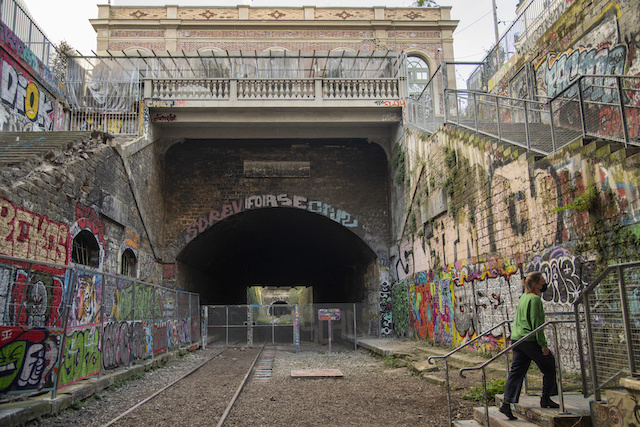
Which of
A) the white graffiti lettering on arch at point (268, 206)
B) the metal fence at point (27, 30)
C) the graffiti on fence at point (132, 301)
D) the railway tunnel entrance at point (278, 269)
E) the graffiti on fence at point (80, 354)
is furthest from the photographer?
the railway tunnel entrance at point (278, 269)

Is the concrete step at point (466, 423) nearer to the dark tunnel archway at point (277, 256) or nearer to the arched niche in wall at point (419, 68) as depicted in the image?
the dark tunnel archway at point (277, 256)

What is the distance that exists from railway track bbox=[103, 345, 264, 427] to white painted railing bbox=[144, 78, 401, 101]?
31.4ft

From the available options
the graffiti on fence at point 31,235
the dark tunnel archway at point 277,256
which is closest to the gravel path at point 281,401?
the graffiti on fence at point 31,235

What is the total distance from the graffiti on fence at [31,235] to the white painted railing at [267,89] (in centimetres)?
817

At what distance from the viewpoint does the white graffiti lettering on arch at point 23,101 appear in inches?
502

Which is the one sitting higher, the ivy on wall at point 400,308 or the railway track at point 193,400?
the ivy on wall at point 400,308

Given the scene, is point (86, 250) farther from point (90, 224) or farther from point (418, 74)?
point (418, 74)

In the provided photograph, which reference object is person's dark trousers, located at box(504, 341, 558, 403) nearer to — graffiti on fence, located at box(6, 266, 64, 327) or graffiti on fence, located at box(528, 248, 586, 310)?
graffiti on fence, located at box(528, 248, 586, 310)

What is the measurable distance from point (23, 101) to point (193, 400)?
406 inches

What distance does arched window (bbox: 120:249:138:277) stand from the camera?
50.6ft

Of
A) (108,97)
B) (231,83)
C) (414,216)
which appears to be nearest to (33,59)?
(108,97)

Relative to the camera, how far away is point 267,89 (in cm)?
1794

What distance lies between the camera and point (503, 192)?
9.98m

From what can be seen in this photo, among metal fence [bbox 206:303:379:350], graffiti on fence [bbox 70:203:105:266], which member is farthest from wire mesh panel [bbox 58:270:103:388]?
metal fence [bbox 206:303:379:350]
